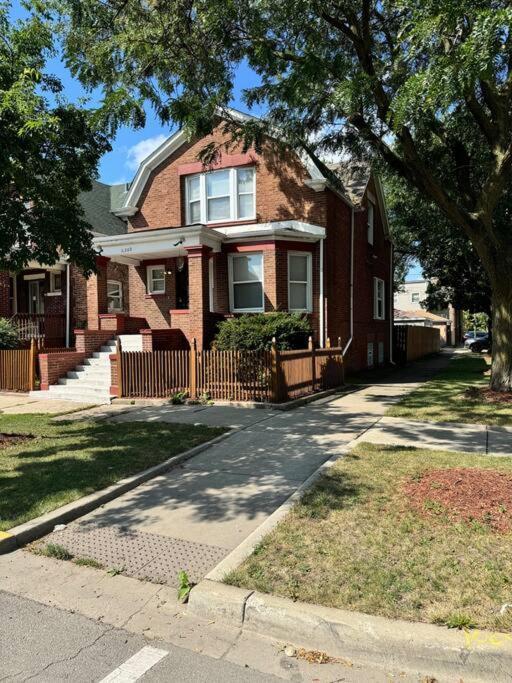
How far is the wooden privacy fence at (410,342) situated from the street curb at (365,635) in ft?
76.8

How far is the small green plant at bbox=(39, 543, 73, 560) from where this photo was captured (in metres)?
4.29

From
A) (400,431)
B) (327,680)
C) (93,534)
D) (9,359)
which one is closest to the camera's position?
(327,680)

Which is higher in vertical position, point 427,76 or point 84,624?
point 427,76

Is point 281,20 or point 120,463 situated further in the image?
point 281,20

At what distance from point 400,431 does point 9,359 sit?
37.7 ft

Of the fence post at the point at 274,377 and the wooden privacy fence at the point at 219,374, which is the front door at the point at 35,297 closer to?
the wooden privacy fence at the point at 219,374

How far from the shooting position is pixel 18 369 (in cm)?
1457

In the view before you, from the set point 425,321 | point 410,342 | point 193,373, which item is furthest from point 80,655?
point 425,321

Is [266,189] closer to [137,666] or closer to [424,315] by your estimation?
[137,666]

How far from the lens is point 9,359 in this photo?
14.7 m

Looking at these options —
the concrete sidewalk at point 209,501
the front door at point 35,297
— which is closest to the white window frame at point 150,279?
the front door at point 35,297

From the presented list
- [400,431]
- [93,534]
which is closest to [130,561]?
[93,534]

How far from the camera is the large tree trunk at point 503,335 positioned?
468 inches

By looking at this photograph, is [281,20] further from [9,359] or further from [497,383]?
[9,359]
